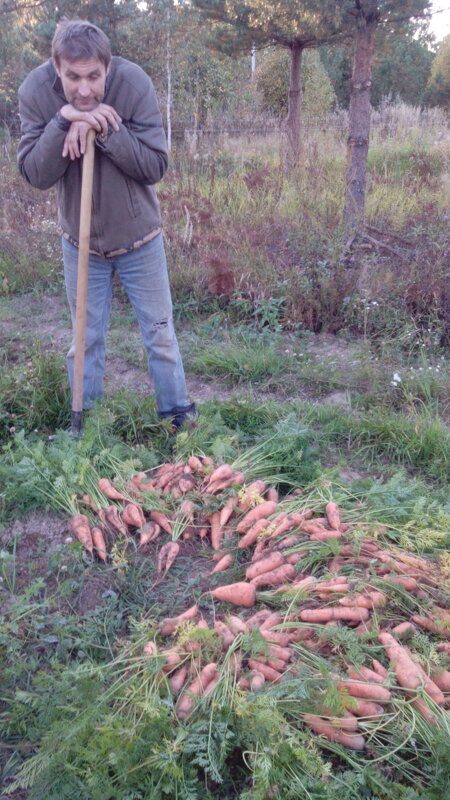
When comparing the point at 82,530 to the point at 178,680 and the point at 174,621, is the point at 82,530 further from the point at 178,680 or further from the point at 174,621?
the point at 178,680

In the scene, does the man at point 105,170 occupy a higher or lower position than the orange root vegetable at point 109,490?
higher

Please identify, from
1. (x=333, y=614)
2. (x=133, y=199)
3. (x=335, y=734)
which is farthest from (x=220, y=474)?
(x=133, y=199)

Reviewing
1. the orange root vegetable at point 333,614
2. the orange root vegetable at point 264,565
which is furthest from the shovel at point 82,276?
the orange root vegetable at point 333,614

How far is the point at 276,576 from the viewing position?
2258mm

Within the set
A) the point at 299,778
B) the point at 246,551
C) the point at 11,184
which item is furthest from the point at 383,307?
the point at 11,184

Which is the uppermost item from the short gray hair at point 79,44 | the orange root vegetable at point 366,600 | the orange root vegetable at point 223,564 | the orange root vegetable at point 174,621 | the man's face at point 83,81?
the short gray hair at point 79,44

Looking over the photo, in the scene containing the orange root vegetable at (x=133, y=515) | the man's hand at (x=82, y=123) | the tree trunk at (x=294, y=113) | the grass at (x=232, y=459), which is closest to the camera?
the grass at (x=232, y=459)

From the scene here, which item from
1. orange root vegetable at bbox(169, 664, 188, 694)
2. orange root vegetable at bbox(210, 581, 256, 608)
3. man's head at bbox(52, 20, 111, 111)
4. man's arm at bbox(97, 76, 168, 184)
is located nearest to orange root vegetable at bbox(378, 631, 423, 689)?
orange root vegetable at bbox(210, 581, 256, 608)

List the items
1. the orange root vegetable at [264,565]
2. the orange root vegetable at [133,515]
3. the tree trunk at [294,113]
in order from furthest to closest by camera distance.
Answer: the tree trunk at [294,113] → the orange root vegetable at [133,515] → the orange root vegetable at [264,565]

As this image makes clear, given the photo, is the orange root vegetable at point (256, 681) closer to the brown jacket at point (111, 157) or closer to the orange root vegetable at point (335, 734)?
the orange root vegetable at point (335, 734)

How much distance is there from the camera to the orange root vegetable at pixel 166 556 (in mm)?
2471

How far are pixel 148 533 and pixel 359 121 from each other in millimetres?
4858

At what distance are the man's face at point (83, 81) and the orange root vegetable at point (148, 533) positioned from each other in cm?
192

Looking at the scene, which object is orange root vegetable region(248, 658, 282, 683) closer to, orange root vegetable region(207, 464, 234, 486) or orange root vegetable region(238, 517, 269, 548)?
orange root vegetable region(238, 517, 269, 548)
